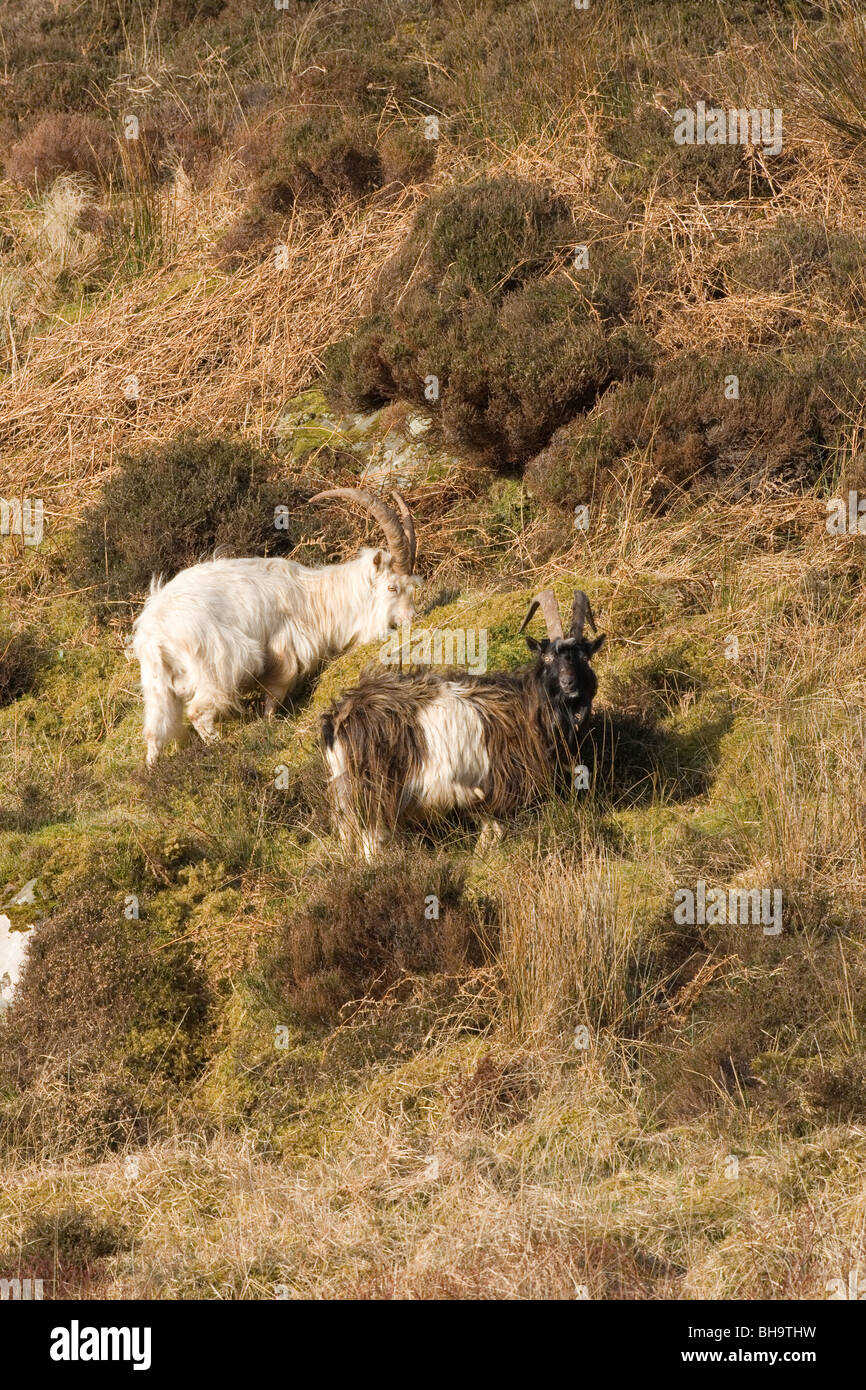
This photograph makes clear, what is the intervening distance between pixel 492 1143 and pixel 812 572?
482cm

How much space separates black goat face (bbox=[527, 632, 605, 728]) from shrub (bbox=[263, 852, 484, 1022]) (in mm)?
1104

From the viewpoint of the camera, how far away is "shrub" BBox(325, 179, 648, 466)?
11.2 metres

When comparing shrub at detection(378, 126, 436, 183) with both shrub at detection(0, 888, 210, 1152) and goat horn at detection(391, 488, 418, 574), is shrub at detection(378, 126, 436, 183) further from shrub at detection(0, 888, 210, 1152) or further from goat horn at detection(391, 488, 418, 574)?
shrub at detection(0, 888, 210, 1152)

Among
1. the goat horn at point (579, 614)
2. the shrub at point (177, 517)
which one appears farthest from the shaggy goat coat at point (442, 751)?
the shrub at point (177, 517)

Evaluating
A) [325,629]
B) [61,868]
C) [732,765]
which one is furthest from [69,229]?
[732,765]

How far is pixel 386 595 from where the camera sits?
396 inches

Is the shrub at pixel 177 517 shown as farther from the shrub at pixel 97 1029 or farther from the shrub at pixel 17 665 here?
the shrub at pixel 97 1029

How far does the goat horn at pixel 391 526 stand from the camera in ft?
32.6

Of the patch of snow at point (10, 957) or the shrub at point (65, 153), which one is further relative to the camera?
the shrub at point (65, 153)

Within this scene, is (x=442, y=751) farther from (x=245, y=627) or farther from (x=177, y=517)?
(x=177, y=517)

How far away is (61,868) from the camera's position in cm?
821

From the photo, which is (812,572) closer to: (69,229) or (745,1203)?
(745,1203)

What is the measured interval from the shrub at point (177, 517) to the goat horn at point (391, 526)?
140 centimetres

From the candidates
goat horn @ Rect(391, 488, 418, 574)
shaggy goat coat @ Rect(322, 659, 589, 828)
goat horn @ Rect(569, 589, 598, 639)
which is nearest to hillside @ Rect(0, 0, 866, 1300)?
shaggy goat coat @ Rect(322, 659, 589, 828)
